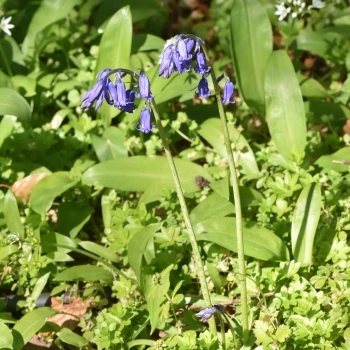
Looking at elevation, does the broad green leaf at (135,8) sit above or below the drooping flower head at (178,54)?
below

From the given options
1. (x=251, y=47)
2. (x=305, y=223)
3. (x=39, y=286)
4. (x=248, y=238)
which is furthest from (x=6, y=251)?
(x=251, y=47)

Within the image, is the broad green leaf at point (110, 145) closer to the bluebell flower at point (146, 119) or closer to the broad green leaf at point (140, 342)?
the broad green leaf at point (140, 342)

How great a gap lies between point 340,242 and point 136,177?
43.5 inches

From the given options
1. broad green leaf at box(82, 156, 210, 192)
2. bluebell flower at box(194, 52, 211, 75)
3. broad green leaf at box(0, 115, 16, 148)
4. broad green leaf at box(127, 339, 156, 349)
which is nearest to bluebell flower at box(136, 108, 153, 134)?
bluebell flower at box(194, 52, 211, 75)

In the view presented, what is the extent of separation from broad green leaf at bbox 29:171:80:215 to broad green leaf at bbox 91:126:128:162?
0.25 m

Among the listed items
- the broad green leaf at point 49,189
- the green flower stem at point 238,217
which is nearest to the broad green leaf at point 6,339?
the broad green leaf at point 49,189

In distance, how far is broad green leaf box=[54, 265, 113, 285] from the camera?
10.0 feet

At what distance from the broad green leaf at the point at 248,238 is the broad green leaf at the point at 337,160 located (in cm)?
59

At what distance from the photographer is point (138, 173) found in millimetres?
3506

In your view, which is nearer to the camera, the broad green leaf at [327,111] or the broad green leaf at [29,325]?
the broad green leaf at [29,325]

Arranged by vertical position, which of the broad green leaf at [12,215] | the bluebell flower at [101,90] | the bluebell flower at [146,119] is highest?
the bluebell flower at [101,90]

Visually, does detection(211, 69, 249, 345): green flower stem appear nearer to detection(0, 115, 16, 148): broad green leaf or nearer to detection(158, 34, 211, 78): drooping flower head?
detection(158, 34, 211, 78): drooping flower head

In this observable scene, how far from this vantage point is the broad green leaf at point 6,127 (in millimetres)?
3670

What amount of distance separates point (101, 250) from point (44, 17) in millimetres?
1915
